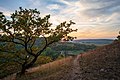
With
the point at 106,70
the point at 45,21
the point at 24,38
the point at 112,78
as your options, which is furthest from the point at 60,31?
the point at 112,78

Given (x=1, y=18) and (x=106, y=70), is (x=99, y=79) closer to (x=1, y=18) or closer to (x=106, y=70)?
(x=106, y=70)

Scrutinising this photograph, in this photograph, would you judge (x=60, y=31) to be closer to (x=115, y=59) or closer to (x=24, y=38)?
(x=24, y=38)

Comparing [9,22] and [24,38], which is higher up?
[9,22]

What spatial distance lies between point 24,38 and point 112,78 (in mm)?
15789

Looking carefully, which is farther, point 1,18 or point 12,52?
point 12,52

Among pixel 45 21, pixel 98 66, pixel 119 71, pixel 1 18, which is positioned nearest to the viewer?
pixel 119 71

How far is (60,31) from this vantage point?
29.3m

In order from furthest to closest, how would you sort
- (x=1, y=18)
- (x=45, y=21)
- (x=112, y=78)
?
(x=45, y=21), (x=1, y=18), (x=112, y=78)

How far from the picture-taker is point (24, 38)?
28.3 m

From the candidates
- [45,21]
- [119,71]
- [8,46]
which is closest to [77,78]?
[119,71]

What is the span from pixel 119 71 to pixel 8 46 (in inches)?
667

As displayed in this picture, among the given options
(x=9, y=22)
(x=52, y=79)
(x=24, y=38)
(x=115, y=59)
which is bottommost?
(x=52, y=79)

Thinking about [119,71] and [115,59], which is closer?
[119,71]

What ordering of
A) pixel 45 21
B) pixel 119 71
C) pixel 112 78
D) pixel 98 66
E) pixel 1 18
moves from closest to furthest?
pixel 112 78
pixel 119 71
pixel 98 66
pixel 1 18
pixel 45 21
